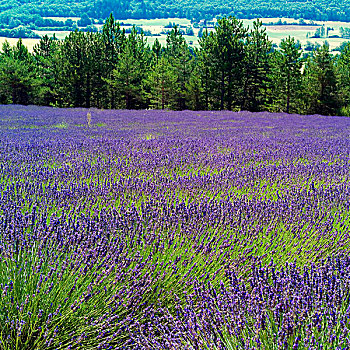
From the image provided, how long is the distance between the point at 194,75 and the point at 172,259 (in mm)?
35081

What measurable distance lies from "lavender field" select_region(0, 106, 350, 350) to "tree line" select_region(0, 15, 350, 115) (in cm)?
2611

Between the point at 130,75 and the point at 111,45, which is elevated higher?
the point at 111,45

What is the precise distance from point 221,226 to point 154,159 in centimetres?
240

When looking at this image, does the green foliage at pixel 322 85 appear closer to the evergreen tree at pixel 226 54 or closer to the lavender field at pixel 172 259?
Answer: the evergreen tree at pixel 226 54

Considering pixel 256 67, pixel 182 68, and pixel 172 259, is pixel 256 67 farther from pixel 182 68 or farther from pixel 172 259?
pixel 172 259

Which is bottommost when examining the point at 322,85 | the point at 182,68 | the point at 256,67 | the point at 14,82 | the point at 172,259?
the point at 172,259

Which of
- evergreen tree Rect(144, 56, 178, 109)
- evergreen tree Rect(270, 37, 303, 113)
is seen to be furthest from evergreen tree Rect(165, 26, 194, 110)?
evergreen tree Rect(270, 37, 303, 113)

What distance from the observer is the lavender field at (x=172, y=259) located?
163 centimetres

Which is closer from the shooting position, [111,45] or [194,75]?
[111,45]

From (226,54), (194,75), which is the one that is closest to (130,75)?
(226,54)

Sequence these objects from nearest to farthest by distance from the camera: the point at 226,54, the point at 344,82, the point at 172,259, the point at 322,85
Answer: the point at 172,259
the point at 226,54
the point at 322,85
the point at 344,82

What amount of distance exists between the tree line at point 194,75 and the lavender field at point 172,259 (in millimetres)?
26115

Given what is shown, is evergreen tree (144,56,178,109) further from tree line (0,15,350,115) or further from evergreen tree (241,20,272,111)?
evergreen tree (241,20,272,111)

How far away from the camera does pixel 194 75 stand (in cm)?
3566
